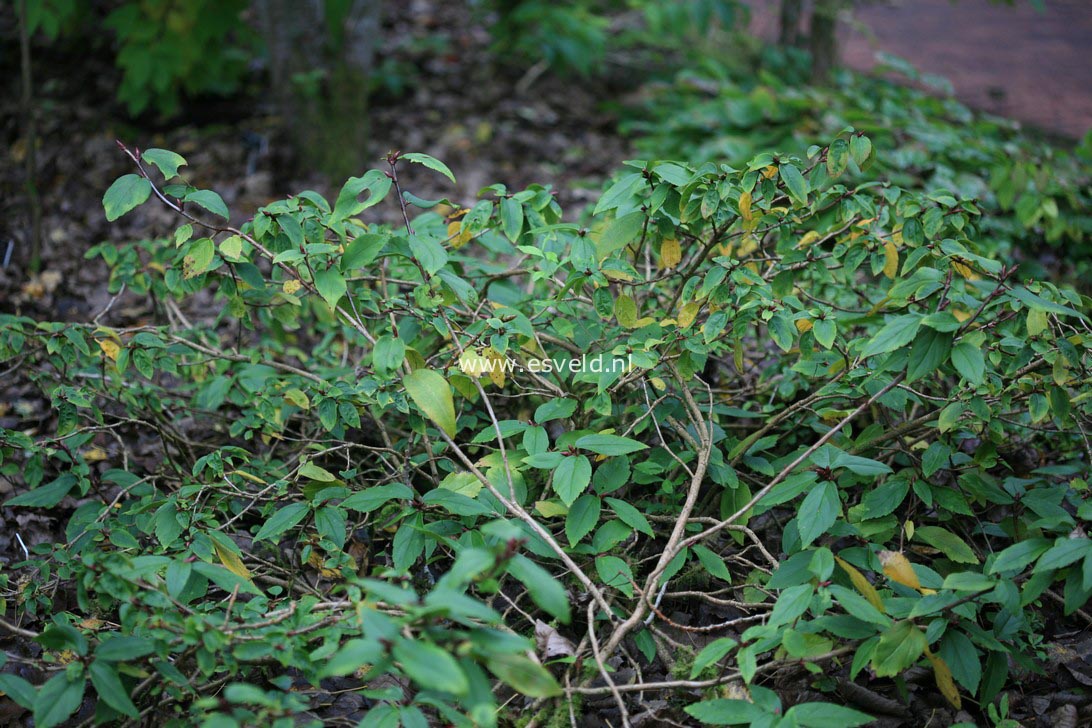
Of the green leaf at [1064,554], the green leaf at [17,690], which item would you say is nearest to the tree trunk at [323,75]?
the green leaf at [17,690]

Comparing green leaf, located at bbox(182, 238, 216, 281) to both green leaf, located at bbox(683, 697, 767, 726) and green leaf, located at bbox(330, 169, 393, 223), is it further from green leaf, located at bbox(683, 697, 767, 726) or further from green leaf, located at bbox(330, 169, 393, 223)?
green leaf, located at bbox(683, 697, 767, 726)

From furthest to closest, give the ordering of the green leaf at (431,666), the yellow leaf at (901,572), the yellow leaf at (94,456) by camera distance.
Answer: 1. the yellow leaf at (94,456)
2. the yellow leaf at (901,572)
3. the green leaf at (431,666)

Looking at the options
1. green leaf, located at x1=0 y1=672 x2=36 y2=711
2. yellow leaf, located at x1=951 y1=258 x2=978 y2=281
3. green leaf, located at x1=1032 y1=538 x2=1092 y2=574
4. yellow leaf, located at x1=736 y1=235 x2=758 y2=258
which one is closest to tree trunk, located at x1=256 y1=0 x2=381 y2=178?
yellow leaf, located at x1=736 y1=235 x2=758 y2=258

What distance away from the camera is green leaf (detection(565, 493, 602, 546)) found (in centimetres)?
177

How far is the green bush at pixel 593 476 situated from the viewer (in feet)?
4.89

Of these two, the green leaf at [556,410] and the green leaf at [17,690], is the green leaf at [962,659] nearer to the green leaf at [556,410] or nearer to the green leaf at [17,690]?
the green leaf at [556,410]

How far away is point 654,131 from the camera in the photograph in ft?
15.9

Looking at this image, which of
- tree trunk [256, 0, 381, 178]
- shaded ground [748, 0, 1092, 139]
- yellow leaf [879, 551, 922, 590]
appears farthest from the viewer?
shaded ground [748, 0, 1092, 139]

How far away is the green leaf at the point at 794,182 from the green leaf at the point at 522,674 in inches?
45.5

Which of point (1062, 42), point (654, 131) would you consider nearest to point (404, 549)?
point (654, 131)

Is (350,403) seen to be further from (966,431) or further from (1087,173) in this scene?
(1087,173)

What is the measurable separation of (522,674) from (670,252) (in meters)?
1.12

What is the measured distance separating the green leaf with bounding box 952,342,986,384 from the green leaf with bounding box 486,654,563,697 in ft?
3.03

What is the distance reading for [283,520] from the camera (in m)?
1.77
